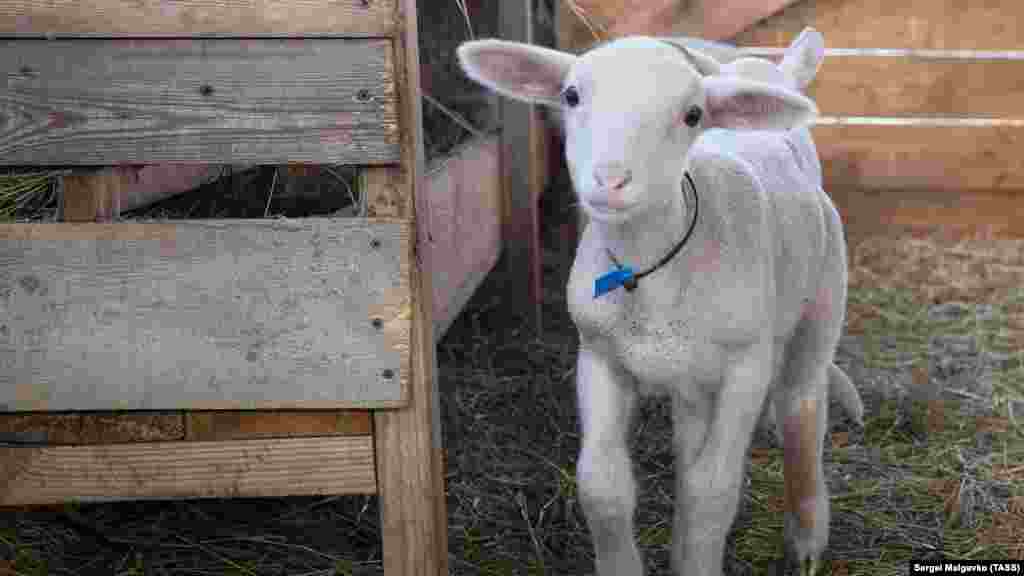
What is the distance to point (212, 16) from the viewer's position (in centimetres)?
229

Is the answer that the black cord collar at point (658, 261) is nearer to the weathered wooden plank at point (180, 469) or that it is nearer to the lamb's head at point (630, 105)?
the lamb's head at point (630, 105)

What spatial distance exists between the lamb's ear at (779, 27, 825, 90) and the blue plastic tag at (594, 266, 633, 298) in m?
1.16

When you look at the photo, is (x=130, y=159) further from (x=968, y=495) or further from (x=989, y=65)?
(x=989, y=65)

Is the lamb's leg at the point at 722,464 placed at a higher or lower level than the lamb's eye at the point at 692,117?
lower

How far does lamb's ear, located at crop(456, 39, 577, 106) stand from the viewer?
2.45 meters

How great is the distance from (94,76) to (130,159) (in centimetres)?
19

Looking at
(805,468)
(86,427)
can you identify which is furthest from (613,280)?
(86,427)

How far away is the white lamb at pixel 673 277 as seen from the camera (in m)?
2.32

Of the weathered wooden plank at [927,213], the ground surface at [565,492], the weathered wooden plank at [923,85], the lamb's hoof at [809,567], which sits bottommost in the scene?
the lamb's hoof at [809,567]

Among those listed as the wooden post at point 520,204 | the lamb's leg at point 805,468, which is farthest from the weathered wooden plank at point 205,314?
the wooden post at point 520,204

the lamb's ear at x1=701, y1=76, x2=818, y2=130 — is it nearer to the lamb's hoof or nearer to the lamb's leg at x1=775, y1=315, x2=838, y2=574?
the lamb's leg at x1=775, y1=315, x2=838, y2=574

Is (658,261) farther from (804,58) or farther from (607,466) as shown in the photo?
(804,58)

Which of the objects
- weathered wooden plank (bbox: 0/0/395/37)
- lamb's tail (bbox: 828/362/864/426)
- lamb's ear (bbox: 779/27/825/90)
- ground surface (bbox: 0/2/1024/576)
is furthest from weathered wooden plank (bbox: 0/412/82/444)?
lamb's tail (bbox: 828/362/864/426)

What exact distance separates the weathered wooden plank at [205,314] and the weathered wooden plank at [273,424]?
0.05 metres
